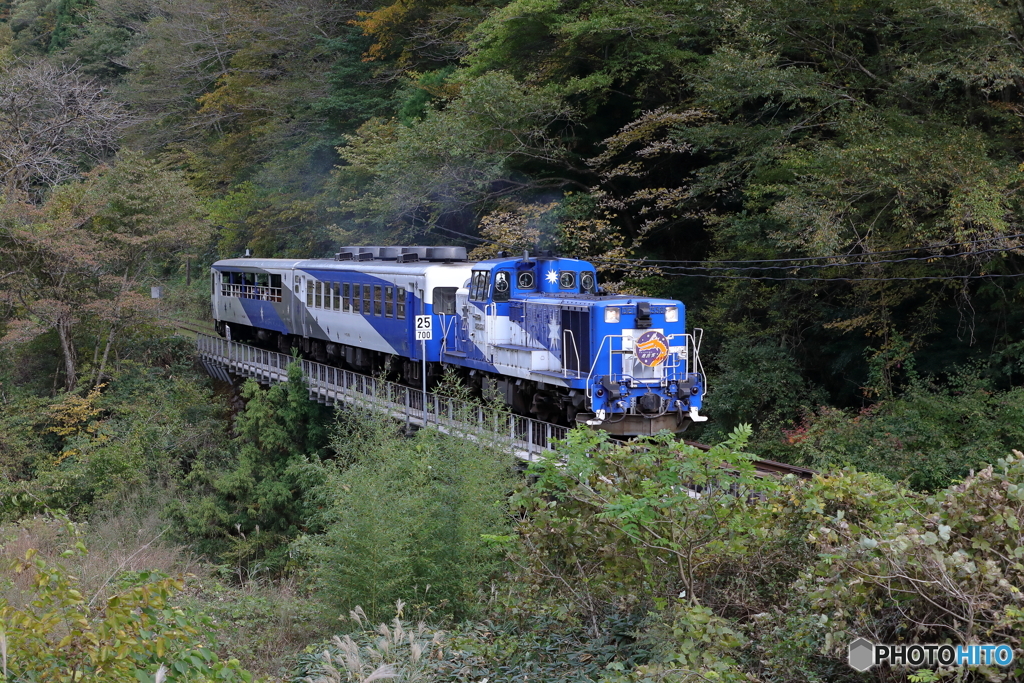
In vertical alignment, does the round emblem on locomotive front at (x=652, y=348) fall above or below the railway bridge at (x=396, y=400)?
above

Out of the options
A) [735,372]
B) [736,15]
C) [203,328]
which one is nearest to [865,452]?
[735,372]

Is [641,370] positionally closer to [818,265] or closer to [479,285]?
[479,285]

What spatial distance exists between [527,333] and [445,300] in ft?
11.0

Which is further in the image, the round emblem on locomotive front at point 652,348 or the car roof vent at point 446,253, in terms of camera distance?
the car roof vent at point 446,253

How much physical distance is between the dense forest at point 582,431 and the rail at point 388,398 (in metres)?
0.68

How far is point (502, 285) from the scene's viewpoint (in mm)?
18797

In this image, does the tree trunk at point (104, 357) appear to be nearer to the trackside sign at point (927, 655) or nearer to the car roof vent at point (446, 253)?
the car roof vent at point (446, 253)

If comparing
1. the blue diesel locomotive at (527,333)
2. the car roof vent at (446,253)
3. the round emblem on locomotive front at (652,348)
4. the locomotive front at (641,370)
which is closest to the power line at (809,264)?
the blue diesel locomotive at (527,333)

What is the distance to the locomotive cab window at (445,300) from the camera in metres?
20.7

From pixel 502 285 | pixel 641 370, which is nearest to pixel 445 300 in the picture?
pixel 502 285

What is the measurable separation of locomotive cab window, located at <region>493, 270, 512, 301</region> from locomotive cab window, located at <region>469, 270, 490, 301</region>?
0.24 meters

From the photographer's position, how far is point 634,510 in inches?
271

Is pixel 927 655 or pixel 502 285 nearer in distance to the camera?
pixel 927 655

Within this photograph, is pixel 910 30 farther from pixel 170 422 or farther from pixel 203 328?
pixel 203 328
